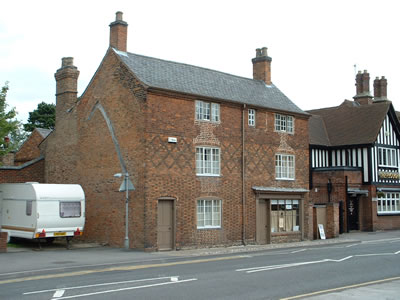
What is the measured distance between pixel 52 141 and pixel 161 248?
1033cm

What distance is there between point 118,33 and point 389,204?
25861mm

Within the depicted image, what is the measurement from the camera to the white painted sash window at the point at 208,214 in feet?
78.7

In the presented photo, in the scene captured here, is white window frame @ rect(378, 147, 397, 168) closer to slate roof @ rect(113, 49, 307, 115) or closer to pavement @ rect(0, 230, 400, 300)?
slate roof @ rect(113, 49, 307, 115)

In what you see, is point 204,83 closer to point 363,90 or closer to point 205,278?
point 205,278

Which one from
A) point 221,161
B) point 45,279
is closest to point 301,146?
point 221,161

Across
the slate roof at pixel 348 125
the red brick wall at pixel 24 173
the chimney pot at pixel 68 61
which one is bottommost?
the red brick wall at pixel 24 173

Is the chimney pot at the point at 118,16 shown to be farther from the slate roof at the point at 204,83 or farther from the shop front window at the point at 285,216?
the shop front window at the point at 285,216

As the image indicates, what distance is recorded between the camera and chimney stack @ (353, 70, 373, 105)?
4650 cm

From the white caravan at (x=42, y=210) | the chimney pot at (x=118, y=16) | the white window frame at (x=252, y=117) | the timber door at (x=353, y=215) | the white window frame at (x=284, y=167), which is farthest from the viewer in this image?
the timber door at (x=353, y=215)

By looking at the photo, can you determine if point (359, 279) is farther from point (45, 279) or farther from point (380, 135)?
point (380, 135)

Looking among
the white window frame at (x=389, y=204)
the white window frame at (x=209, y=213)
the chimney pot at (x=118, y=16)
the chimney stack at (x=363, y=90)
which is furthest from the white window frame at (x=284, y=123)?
the chimney stack at (x=363, y=90)

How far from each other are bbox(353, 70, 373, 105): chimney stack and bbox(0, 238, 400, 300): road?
2994 cm

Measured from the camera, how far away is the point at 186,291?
11.6 meters

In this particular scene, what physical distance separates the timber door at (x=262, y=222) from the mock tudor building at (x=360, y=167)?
9.81 meters
